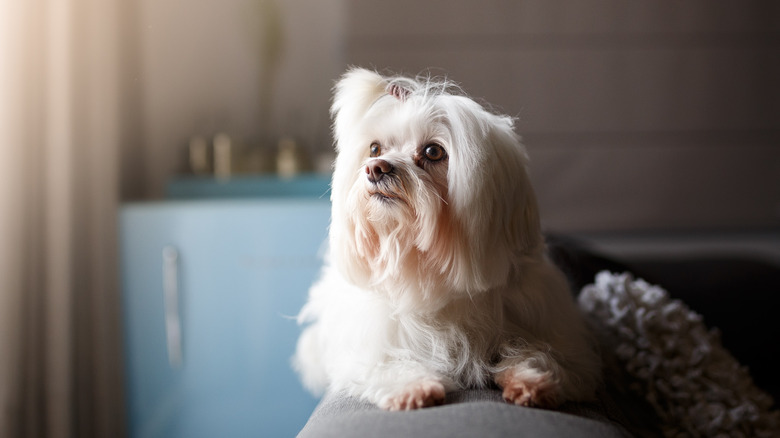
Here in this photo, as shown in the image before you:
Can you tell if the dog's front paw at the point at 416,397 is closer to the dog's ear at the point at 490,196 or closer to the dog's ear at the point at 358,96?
the dog's ear at the point at 490,196

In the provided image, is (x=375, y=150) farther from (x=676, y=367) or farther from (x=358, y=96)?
(x=676, y=367)

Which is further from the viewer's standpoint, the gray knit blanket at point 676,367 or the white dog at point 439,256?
the gray knit blanket at point 676,367

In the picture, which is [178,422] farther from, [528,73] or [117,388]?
[528,73]

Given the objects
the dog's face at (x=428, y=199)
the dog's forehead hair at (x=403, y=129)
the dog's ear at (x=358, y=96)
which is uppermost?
the dog's ear at (x=358, y=96)

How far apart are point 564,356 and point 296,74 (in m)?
2.11

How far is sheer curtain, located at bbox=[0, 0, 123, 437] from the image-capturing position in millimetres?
1718

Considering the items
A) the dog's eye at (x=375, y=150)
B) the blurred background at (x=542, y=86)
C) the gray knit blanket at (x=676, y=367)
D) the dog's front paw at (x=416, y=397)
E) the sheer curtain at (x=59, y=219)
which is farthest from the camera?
the blurred background at (x=542, y=86)

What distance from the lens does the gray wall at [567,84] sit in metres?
2.77

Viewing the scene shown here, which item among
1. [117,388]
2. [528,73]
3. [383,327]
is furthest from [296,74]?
[383,327]

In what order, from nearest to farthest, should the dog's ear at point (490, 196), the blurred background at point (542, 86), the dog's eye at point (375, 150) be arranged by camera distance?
the dog's ear at point (490, 196) < the dog's eye at point (375, 150) < the blurred background at point (542, 86)

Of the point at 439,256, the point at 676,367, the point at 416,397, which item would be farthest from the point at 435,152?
the point at 676,367

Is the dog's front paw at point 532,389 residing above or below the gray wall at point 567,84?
below

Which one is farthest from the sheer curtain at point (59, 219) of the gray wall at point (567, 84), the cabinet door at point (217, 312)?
the gray wall at point (567, 84)

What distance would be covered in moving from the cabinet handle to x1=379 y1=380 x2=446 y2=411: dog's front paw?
1333 millimetres
